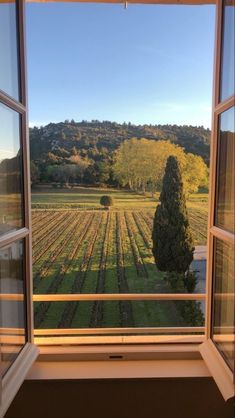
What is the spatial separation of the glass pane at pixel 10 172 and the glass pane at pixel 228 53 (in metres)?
0.68

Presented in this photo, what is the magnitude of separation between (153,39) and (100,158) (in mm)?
1297

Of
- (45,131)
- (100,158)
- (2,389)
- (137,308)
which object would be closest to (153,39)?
(100,158)

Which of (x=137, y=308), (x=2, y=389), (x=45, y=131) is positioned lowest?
(x=137, y=308)

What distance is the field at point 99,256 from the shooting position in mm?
2359

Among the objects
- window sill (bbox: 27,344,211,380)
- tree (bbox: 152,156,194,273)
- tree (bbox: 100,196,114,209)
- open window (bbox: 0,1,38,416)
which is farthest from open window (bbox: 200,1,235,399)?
tree (bbox: 152,156,194,273)

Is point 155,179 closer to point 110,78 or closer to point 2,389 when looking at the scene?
point 110,78

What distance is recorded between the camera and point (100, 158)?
2.45 meters

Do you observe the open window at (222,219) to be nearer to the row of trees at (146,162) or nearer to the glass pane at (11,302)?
the glass pane at (11,302)

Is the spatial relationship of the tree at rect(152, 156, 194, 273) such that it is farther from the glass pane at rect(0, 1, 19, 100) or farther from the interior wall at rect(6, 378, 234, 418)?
the glass pane at rect(0, 1, 19, 100)

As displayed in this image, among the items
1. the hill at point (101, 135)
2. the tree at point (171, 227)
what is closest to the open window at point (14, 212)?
the hill at point (101, 135)

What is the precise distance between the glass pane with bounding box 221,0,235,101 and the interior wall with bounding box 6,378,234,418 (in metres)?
1.05

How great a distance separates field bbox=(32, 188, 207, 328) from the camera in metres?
2.36

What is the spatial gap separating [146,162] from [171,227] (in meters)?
0.88

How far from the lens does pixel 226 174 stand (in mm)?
990
